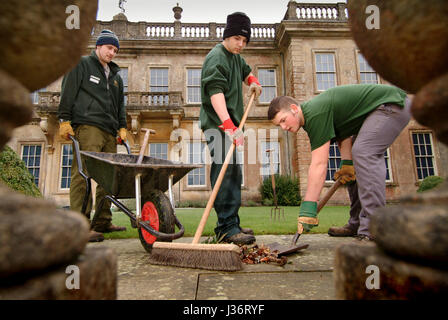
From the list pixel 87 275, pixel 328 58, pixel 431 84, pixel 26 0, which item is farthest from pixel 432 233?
pixel 328 58

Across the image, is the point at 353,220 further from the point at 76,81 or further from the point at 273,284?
the point at 76,81

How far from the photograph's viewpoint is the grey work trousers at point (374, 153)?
2143 mm

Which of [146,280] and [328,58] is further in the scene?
[328,58]

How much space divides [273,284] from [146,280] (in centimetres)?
70

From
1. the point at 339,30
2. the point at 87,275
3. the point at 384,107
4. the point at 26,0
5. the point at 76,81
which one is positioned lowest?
the point at 87,275

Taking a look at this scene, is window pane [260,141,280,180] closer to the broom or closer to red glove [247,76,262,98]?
red glove [247,76,262,98]

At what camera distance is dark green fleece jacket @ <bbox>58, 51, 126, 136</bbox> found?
10.6 feet

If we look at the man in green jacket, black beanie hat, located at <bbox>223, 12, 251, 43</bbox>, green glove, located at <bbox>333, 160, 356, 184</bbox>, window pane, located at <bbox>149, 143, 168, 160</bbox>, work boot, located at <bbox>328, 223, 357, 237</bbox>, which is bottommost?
work boot, located at <bbox>328, 223, 357, 237</bbox>

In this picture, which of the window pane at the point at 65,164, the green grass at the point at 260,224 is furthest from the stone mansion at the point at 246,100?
the green grass at the point at 260,224

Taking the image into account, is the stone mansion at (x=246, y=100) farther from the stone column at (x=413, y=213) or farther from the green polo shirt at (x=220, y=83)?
the stone column at (x=413, y=213)

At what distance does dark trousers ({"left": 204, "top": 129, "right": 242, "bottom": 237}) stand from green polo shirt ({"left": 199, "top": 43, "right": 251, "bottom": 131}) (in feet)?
0.58

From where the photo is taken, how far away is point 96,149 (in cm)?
334

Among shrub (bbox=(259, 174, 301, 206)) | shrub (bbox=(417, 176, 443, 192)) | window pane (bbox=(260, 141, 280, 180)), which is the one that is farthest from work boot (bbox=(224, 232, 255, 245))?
window pane (bbox=(260, 141, 280, 180))

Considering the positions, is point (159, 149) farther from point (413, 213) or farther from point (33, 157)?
point (413, 213)
